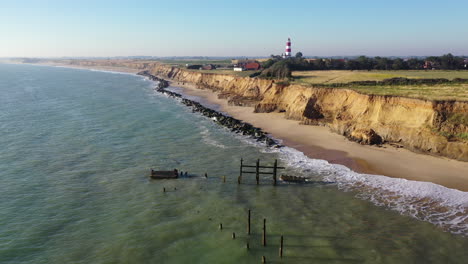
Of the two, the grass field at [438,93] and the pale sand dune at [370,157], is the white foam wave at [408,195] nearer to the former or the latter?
the pale sand dune at [370,157]

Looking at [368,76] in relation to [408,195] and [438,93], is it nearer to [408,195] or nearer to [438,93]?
[438,93]

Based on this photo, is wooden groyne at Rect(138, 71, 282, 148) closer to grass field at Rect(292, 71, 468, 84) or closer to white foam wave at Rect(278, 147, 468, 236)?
white foam wave at Rect(278, 147, 468, 236)

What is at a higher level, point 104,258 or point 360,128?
point 360,128

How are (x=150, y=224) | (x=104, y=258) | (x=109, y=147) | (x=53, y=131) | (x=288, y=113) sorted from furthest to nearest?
(x=288, y=113) → (x=53, y=131) → (x=109, y=147) → (x=150, y=224) → (x=104, y=258)

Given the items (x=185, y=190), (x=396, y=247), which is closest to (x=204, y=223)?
(x=185, y=190)

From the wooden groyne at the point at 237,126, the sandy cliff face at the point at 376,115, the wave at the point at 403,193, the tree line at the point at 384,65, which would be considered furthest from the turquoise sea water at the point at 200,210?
the tree line at the point at 384,65

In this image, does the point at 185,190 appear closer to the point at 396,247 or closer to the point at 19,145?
the point at 396,247
